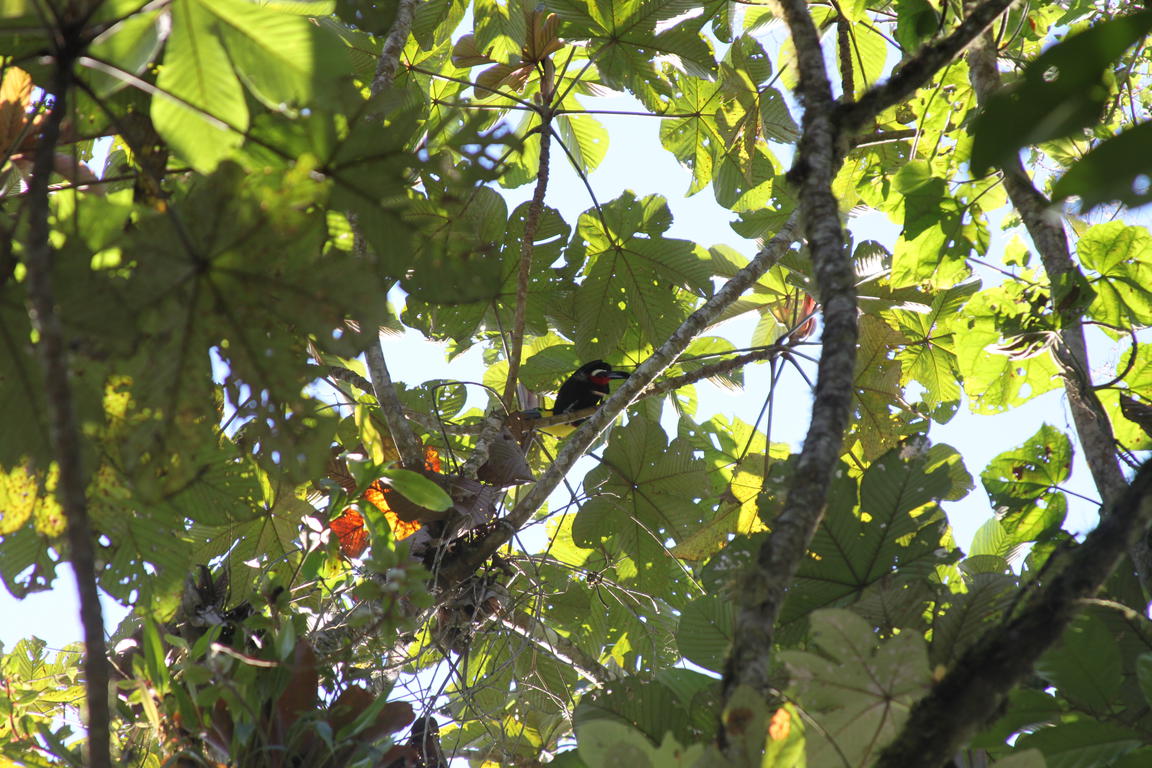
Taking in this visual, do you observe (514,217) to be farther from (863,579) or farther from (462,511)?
(863,579)

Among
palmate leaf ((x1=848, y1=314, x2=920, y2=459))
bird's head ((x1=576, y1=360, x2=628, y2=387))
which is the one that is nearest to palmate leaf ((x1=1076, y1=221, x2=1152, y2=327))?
palmate leaf ((x1=848, y1=314, x2=920, y2=459))

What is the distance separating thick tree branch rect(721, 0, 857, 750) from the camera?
2.21 ft

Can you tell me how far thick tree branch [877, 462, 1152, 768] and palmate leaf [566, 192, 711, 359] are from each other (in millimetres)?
1921

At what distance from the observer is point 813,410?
0.79m

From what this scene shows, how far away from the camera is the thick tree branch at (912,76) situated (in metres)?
0.97

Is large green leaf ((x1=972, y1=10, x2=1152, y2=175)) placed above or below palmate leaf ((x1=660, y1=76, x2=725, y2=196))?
below

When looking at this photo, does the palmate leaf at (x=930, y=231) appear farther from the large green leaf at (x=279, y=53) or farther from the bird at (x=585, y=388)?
the large green leaf at (x=279, y=53)

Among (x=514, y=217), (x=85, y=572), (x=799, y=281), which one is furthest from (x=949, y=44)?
(x=514, y=217)

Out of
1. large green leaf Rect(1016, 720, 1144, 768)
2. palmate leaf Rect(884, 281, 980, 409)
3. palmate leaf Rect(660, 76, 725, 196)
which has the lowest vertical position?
large green leaf Rect(1016, 720, 1144, 768)

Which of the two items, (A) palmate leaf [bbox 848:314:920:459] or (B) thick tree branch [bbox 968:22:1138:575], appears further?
(A) palmate leaf [bbox 848:314:920:459]

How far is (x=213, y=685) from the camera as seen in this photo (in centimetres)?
112

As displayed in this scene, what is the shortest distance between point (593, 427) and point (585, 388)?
3.96 ft

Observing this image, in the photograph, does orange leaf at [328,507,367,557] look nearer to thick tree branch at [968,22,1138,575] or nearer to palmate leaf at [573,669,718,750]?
palmate leaf at [573,669,718,750]

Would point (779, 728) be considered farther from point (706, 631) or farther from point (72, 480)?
point (72, 480)
